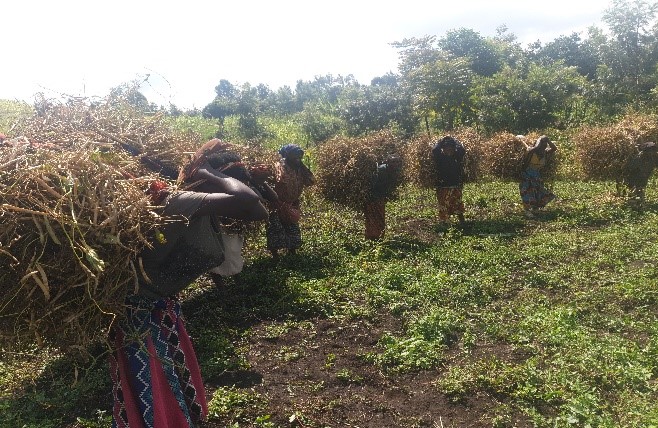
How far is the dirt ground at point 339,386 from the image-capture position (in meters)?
3.53

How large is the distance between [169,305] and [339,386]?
159cm

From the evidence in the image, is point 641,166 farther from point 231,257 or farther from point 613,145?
point 231,257

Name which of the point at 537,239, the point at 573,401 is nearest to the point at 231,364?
the point at 573,401

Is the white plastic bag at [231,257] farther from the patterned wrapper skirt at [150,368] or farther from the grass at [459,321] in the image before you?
the patterned wrapper skirt at [150,368]

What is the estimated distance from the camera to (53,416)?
3.91 meters

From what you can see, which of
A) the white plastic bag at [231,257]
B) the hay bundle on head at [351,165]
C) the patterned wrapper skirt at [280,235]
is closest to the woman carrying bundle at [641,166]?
the hay bundle on head at [351,165]

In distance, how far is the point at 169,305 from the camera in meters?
3.04

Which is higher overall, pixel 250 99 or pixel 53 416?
pixel 250 99

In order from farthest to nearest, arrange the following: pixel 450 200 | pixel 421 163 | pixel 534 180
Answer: pixel 534 180 → pixel 421 163 → pixel 450 200

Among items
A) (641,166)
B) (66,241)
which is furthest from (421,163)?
(66,241)

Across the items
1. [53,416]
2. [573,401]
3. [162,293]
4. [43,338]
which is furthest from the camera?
[53,416]

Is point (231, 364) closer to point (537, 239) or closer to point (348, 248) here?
point (348, 248)

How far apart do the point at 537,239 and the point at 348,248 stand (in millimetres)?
2673

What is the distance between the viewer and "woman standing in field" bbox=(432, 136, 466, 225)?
8500 millimetres
